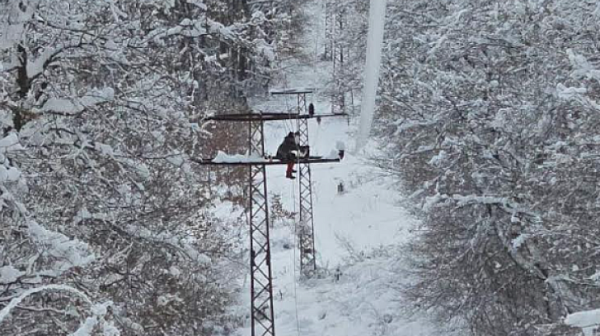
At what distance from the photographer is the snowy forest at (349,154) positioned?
5.32 meters

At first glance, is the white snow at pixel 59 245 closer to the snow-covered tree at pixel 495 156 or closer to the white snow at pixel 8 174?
the white snow at pixel 8 174

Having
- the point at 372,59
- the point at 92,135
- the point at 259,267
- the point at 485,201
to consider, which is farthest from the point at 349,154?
the point at 259,267

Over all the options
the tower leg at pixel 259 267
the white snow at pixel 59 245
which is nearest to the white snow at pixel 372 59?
the white snow at pixel 59 245

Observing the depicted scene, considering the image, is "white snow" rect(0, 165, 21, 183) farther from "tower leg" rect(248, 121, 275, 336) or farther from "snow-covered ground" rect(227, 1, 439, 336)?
"snow-covered ground" rect(227, 1, 439, 336)

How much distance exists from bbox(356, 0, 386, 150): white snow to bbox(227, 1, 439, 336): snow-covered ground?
8.25 m

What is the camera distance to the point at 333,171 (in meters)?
21.7

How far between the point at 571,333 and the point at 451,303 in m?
5.37

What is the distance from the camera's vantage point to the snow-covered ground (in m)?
13.0

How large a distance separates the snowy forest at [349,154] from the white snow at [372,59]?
1.03 metres

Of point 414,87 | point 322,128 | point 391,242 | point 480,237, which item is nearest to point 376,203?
point 391,242

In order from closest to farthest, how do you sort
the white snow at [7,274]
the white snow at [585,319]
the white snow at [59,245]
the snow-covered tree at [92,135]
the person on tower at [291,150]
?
the white snow at [585,319] → the white snow at [59,245] → the white snow at [7,274] → the snow-covered tree at [92,135] → the person on tower at [291,150]

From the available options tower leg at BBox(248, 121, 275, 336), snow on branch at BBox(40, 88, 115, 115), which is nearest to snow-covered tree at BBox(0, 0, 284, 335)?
snow on branch at BBox(40, 88, 115, 115)

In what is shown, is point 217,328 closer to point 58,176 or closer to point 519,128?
point 519,128

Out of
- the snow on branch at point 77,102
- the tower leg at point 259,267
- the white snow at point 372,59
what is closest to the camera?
the white snow at point 372,59
